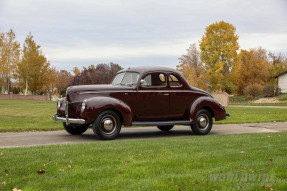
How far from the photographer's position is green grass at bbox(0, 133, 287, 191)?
15.5 ft

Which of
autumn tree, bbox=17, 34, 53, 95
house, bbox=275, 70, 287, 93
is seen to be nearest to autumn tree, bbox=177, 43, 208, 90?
house, bbox=275, 70, 287, 93

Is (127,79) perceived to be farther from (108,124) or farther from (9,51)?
(9,51)

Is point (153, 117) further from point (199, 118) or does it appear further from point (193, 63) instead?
point (193, 63)

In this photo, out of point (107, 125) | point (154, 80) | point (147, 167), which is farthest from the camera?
point (154, 80)

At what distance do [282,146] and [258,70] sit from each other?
57.8 m

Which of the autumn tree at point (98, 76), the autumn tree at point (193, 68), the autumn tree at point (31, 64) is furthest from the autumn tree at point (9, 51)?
the autumn tree at point (193, 68)

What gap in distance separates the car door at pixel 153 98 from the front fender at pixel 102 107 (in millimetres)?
586

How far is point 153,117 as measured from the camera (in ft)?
36.8

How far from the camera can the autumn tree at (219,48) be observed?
168 ft

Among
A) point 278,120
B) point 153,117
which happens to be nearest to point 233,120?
point 278,120

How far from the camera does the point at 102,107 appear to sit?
1006 centimetres

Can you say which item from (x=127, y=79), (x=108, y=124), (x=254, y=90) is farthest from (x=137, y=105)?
(x=254, y=90)

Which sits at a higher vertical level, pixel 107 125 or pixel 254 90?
pixel 254 90

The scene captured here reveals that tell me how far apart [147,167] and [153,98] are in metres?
5.55
